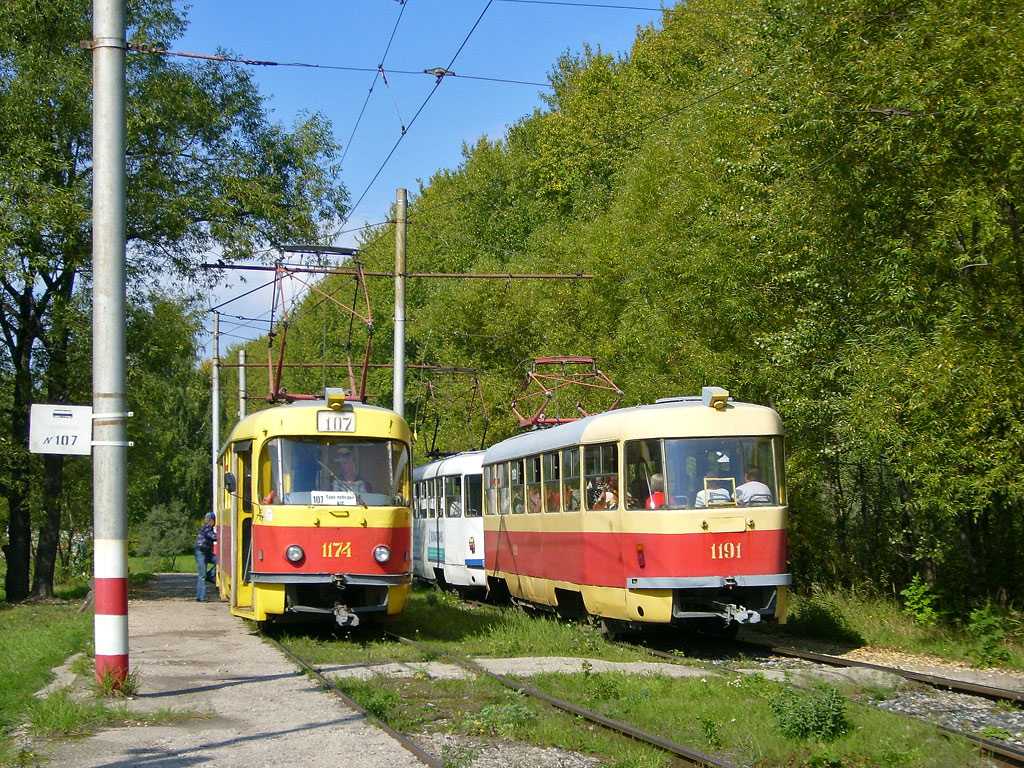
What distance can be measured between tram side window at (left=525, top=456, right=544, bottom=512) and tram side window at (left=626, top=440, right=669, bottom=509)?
139 inches

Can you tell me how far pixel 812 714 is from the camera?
8.66m

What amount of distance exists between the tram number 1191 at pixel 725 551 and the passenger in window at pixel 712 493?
500 millimetres

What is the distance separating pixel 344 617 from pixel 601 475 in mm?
3700

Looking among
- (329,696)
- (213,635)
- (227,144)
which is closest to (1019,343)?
(329,696)

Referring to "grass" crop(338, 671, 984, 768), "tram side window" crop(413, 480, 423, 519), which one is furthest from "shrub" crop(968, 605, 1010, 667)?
"tram side window" crop(413, 480, 423, 519)

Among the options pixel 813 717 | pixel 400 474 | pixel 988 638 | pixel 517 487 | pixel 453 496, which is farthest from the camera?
pixel 453 496

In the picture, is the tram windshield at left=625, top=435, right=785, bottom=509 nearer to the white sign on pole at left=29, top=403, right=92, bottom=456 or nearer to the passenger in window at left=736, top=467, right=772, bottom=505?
the passenger in window at left=736, top=467, right=772, bottom=505

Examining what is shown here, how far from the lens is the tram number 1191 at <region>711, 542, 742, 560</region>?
13656 millimetres

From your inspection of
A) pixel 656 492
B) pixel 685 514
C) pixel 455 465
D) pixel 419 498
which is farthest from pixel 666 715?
pixel 419 498

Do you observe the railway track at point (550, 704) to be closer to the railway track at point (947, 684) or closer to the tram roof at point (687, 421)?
the railway track at point (947, 684)

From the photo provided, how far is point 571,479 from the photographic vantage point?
16188mm

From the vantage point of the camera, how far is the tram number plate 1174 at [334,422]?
48.0 feet

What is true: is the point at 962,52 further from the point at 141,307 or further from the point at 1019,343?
the point at 141,307

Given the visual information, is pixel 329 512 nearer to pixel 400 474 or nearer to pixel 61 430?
pixel 400 474
